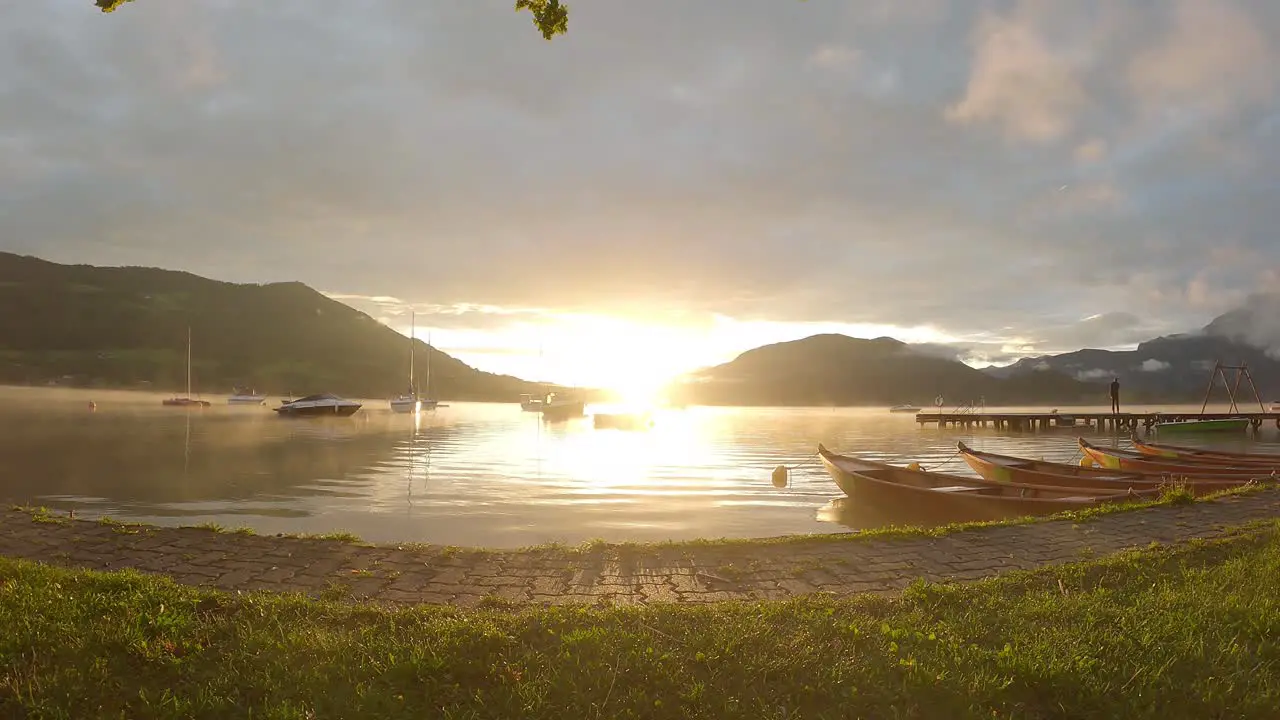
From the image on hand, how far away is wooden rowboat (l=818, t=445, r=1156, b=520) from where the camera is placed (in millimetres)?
15969

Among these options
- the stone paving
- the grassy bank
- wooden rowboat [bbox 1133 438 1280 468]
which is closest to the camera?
the grassy bank

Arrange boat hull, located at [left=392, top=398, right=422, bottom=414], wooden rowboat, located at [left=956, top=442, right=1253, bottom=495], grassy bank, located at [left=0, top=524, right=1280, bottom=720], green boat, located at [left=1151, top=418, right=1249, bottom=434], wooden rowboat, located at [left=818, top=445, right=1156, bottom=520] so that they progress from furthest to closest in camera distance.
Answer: boat hull, located at [left=392, top=398, right=422, bottom=414] → green boat, located at [left=1151, top=418, right=1249, bottom=434] → wooden rowboat, located at [left=956, top=442, right=1253, bottom=495] → wooden rowboat, located at [left=818, top=445, right=1156, bottom=520] → grassy bank, located at [left=0, top=524, right=1280, bottom=720]

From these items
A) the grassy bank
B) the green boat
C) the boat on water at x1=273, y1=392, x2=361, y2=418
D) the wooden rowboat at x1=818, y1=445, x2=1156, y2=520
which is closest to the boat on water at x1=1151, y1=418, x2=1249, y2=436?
the green boat

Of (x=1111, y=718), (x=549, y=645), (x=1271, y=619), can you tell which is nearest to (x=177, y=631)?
(x=549, y=645)

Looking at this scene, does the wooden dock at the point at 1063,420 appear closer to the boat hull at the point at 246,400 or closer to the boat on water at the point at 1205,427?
the boat on water at the point at 1205,427

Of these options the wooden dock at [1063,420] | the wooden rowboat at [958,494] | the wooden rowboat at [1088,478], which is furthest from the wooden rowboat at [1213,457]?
the wooden dock at [1063,420]

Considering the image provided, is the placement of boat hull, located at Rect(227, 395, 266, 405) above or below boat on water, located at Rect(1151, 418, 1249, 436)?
above

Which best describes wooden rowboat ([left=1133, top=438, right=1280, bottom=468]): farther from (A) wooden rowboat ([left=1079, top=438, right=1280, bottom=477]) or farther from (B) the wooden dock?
(B) the wooden dock

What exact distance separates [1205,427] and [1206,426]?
0.44 ft

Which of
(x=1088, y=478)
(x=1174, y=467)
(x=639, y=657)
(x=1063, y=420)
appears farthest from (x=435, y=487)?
(x=1063, y=420)

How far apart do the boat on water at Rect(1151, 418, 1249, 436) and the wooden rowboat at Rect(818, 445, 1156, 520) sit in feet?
201

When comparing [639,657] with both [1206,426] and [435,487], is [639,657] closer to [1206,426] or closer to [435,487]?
[435,487]

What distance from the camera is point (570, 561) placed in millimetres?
9844

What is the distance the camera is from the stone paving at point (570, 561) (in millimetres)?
8242
